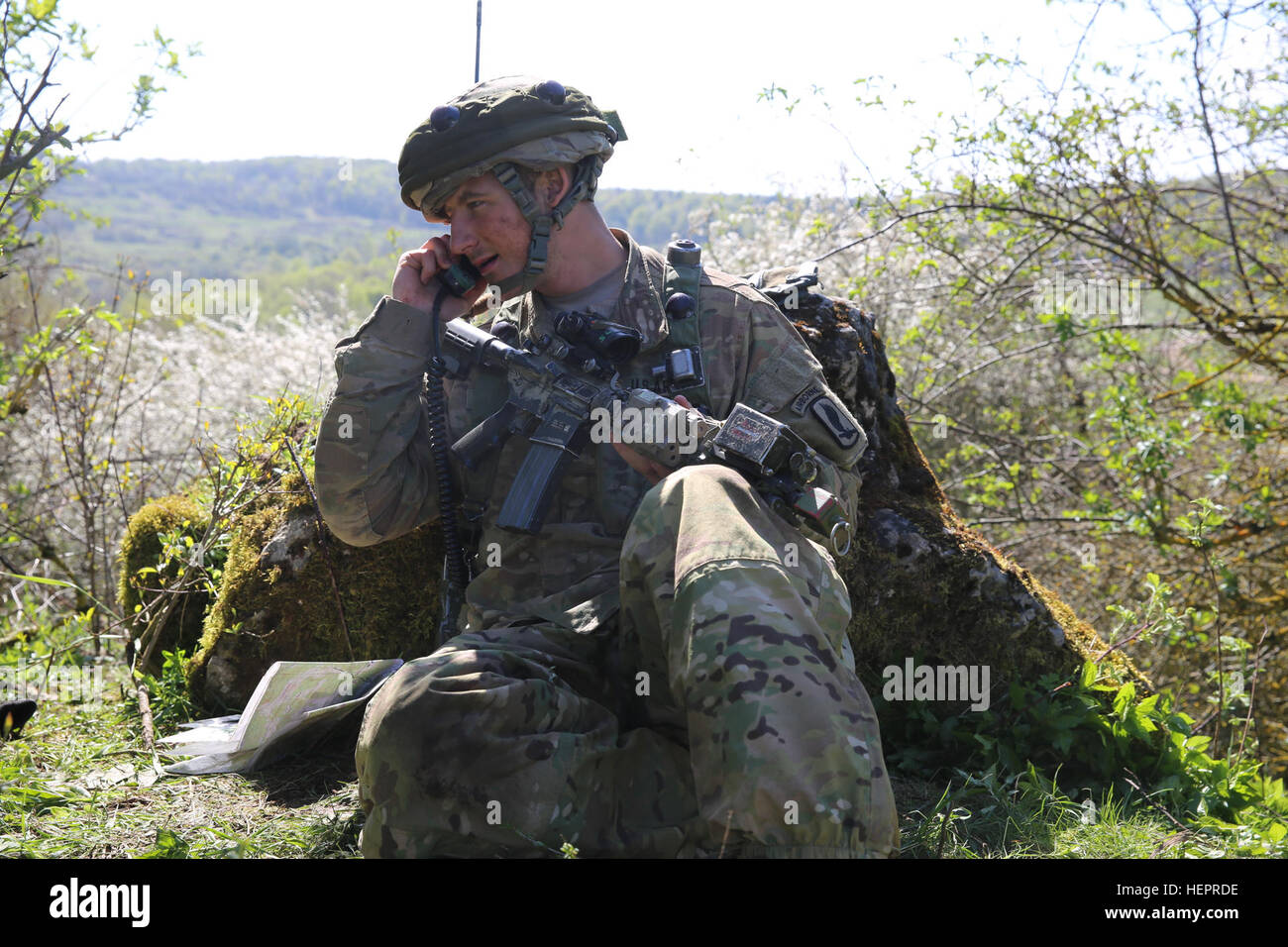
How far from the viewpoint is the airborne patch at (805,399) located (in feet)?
10.9

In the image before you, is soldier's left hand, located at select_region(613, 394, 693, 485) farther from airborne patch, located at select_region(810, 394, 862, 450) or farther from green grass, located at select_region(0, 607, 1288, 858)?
green grass, located at select_region(0, 607, 1288, 858)

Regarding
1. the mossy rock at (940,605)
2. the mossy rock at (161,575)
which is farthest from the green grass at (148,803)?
the mossy rock at (940,605)

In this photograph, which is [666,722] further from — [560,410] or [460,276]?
[460,276]

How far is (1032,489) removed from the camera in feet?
25.5

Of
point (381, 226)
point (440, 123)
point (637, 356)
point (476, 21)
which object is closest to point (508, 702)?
point (637, 356)

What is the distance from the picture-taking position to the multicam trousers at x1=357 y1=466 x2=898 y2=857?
2.23 metres

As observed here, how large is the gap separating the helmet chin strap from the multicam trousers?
1067 millimetres

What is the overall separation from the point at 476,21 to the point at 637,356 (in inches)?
61.3

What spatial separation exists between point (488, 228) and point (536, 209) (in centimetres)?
17

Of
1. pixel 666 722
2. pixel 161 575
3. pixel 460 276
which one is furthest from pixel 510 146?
pixel 161 575

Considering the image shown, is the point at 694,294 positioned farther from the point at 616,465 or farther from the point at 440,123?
the point at 440,123

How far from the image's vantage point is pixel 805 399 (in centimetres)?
336

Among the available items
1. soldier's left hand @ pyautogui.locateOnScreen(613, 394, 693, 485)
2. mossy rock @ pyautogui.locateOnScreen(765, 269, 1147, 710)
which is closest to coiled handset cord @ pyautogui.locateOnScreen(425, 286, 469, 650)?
soldier's left hand @ pyautogui.locateOnScreen(613, 394, 693, 485)
